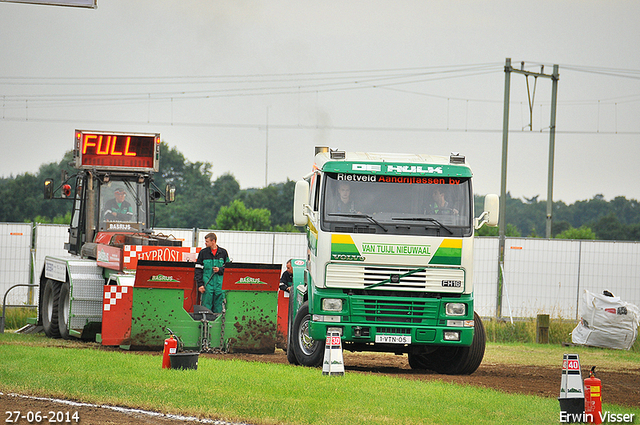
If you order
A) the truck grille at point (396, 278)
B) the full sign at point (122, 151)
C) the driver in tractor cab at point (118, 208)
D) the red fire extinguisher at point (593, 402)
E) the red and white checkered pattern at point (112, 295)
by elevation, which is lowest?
the red fire extinguisher at point (593, 402)

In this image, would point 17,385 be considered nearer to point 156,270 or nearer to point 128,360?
point 128,360

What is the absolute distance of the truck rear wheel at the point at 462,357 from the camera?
12.9 metres

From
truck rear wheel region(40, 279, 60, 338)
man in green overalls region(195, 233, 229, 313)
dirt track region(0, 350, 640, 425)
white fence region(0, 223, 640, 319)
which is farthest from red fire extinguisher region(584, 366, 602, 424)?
white fence region(0, 223, 640, 319)

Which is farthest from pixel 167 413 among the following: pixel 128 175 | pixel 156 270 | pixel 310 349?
pixel 128 175

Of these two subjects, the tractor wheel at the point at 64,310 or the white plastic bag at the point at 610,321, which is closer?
the tractor wheel at the point at 64,310

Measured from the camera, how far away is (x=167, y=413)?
8336 mm

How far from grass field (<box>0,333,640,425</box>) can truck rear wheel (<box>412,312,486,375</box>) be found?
74.5 inches

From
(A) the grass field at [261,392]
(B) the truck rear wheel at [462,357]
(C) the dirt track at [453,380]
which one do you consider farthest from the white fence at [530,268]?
(A) the grass field at [261,392]

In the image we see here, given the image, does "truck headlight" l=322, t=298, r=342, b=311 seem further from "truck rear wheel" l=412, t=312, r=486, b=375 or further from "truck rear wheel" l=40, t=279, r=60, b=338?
"truck rear wheel" l=40, t=279, r=60, b=338

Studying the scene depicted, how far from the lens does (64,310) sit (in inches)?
662

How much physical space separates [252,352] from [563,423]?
24.7ft

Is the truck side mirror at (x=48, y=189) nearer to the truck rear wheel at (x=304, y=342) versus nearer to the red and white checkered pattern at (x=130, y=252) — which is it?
the red and white checkered pattern at (x=130, y=252)

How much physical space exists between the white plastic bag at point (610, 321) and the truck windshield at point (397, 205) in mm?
8581

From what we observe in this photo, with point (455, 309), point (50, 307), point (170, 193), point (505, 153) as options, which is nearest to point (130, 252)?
point (170, 193)
